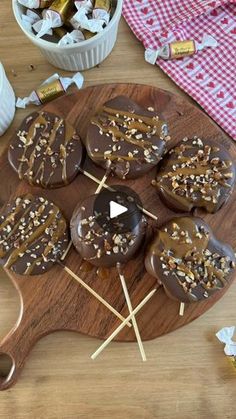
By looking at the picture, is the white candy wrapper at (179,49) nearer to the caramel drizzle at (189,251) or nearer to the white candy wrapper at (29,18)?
the white candy wrapper at (29,18)

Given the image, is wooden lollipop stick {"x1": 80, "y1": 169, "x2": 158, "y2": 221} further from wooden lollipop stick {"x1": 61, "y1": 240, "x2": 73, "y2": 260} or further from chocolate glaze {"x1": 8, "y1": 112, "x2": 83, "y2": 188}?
wooden lollipop stick {"x1": 61, "y1": 240, "x2": 73, "y2": 260}

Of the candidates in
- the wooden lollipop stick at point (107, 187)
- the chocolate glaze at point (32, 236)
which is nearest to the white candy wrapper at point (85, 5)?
the wooden lollipop stick at point (107, 187)

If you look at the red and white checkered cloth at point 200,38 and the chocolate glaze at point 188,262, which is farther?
the red and white checkered cloth at point 200,38

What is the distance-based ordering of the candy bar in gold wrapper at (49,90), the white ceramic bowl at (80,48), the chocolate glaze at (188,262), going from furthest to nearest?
the candy bar in gold wrapper at (49,90), the white ceramic bowl at (80,48), the chocolate glaze at (188,262)

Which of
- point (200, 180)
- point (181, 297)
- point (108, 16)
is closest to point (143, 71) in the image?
point (108, 16)

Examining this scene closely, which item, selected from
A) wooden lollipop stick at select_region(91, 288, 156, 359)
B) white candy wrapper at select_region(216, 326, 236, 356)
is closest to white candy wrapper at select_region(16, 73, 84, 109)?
wooden lollipop stick at select_region(91, 288, 156, 359)

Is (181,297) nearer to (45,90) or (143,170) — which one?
(143,170)
